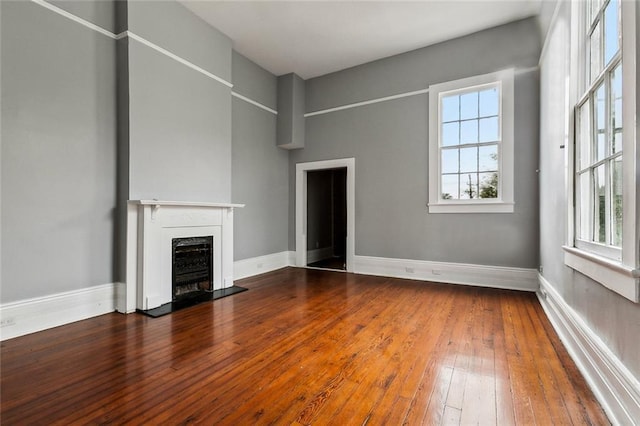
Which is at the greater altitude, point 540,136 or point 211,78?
point 211,78

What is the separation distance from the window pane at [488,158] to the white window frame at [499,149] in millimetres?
70

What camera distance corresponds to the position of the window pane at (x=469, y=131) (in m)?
4.34

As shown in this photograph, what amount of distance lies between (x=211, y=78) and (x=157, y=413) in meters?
3.96

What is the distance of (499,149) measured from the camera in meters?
4.16

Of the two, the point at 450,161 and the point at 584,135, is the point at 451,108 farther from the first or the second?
the point at 584,135

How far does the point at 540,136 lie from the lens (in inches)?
150

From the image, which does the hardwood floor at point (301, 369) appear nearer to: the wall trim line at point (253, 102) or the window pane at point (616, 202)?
the window pane at point (616, 202)

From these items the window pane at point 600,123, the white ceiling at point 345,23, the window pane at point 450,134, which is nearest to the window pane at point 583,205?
the window pane at point 600,123

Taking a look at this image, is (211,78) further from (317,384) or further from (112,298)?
(317,384)

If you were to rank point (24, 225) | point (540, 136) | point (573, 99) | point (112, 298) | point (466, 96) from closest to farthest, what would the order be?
point (573, 99) → point (24, 225) → point (112, 298) → point (540, 136) → point (466, 96)

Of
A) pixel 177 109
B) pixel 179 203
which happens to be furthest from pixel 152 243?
pixel 177 109

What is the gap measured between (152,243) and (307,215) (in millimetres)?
3290

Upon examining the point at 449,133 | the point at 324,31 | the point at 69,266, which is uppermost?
the point at 324,31

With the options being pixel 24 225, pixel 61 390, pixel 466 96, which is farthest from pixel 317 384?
pixel 466 96
